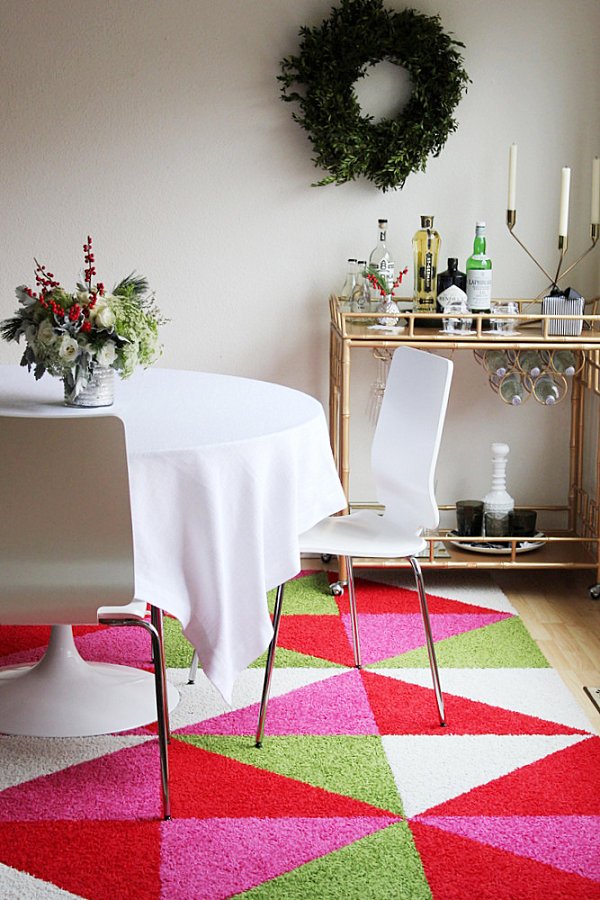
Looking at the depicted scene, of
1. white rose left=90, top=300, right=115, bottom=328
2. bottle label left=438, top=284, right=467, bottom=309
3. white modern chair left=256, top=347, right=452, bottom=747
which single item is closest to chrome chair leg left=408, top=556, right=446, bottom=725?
white modern chair left=256, top=347, right=452, bottom=747

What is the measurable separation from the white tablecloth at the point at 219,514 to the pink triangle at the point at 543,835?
0.54m

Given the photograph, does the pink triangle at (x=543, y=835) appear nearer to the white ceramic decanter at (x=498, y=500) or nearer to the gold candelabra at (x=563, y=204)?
the white ceramic decanter at (x=498, y=500)

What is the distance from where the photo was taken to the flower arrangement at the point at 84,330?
2424mm

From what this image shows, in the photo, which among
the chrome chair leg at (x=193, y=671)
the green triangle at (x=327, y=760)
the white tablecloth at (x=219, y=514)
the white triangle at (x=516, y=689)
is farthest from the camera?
the chrome chair leg at (x=193, y=671)

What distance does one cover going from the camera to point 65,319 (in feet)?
7.97

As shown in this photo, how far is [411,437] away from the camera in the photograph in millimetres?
2816

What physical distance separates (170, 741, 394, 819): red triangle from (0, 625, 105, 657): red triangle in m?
0.78

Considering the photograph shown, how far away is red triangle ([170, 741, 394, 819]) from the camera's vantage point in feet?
7.40

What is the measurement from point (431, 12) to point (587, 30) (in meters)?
0.53

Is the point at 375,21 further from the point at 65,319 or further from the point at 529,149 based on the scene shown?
the point at 65,319

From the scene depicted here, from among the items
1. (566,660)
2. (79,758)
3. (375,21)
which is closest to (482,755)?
(566,660)

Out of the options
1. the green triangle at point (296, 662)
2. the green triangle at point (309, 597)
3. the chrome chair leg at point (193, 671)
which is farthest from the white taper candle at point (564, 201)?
the chrome chair leg at point (193, 671)

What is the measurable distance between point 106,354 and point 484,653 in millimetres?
1398

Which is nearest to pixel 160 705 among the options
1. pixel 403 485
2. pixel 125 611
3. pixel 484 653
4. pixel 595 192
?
pixel 125 611
